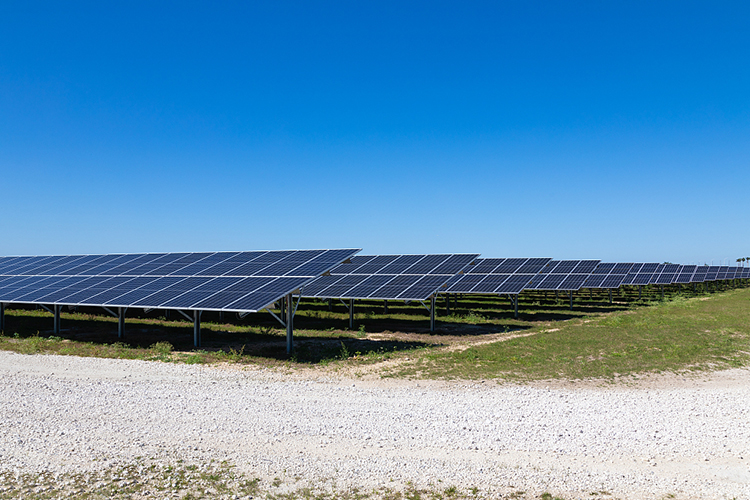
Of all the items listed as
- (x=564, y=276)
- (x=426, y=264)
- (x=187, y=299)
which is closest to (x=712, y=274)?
(x=564, y=276)

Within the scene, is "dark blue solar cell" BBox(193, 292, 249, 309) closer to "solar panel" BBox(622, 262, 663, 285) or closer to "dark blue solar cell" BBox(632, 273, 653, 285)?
"solar panel" BBox(622, 262, 663, 285)

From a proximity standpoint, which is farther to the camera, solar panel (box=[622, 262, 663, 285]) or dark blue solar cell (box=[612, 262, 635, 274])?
dark blue solar cell (box=[612, 262, 635, 274])

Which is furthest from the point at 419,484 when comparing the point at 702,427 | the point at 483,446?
the point at 702,427

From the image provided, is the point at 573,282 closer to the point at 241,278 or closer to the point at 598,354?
the point at 598,354

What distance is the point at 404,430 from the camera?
35.0ft

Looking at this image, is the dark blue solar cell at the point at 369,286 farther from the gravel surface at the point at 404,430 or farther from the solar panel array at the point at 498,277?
the gravel surface at the point at 404,430

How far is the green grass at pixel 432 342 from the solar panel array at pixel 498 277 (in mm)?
2227

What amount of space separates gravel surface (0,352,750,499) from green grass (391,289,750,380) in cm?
195

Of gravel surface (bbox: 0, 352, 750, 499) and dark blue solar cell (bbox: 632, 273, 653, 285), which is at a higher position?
dark blue solar cell (bbox: 632, 273, 653, 285)

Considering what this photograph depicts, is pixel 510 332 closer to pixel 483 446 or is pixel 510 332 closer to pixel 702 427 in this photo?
pixel 702 427

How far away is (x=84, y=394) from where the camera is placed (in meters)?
13.7

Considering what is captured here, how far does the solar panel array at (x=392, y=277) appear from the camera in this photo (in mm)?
28156

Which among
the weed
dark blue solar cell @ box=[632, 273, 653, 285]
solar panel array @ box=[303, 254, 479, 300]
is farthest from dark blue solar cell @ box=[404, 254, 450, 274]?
dark blue solar cell @ box=[632, 273, 653, 285]

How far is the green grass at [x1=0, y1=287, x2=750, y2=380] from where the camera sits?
709 inches
